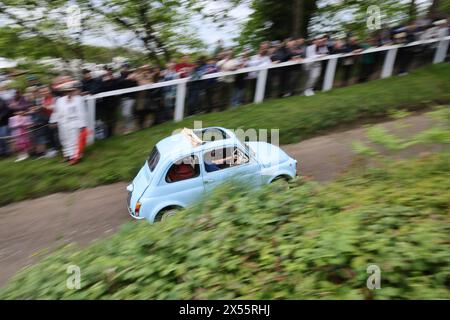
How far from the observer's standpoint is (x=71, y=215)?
866cm

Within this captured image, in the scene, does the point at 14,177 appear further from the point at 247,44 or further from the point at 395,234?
the point at 247,44

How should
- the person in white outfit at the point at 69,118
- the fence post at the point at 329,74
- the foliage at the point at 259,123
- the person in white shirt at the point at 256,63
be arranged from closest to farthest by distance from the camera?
the foliage at the point at 259,123 → the person in white outfit at the point at 69,118 → the person in white shirt at the point at 256,63 → the fence post at the point at 329,74

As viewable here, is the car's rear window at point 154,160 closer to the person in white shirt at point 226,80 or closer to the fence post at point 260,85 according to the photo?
the person in white shirt at point 226,80

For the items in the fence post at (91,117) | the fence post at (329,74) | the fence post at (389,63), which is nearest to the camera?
the fence post at (91,117)

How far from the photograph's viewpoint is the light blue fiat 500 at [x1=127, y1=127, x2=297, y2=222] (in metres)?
7.58

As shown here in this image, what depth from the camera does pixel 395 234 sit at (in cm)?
391

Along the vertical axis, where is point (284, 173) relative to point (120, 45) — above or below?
below

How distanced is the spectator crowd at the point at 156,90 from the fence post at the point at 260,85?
0.13 meters

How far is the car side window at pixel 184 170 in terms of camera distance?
7.62m

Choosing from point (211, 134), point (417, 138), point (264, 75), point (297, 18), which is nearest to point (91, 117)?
point (211, 134)

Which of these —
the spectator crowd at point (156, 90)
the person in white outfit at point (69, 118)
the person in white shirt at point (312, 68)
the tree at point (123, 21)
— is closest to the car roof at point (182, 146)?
the person in white outfit at point (69, 118)

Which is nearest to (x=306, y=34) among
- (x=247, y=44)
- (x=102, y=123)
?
(x=247, y=44)
